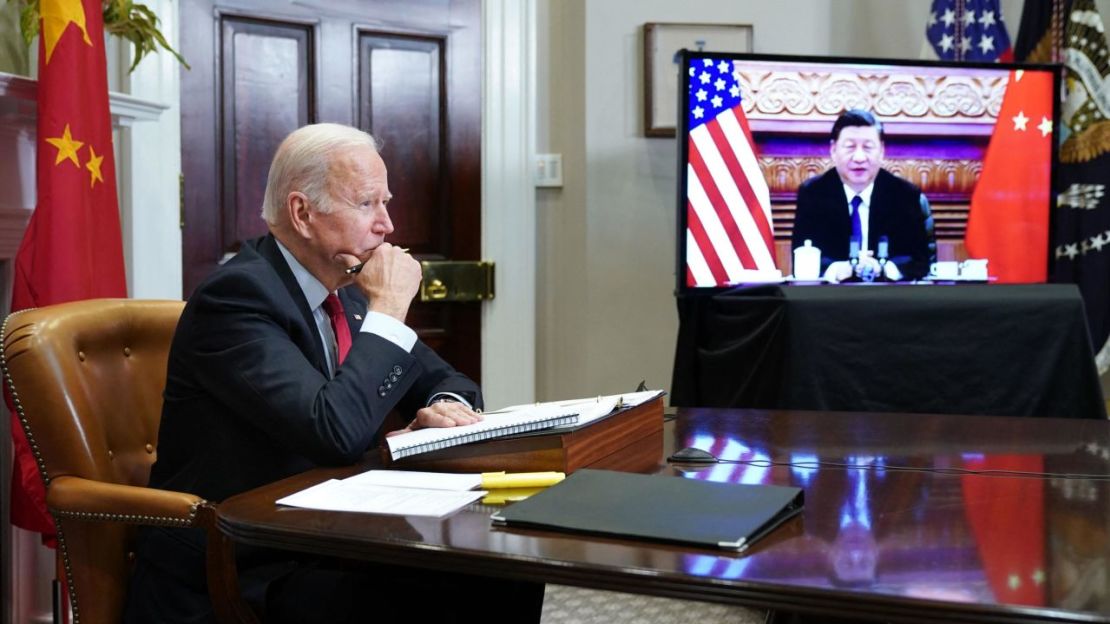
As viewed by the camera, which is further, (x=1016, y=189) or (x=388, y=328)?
(x=1016, y=189)

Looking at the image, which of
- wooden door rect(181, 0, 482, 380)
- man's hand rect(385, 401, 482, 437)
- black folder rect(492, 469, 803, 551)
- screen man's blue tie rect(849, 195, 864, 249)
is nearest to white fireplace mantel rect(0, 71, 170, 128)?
wooden door rect(181, 0, 482, 380)

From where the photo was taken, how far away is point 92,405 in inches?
70.1

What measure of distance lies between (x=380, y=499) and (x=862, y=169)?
8.87ft

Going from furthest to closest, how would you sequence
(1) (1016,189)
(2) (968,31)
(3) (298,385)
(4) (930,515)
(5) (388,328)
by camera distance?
(2) (968,31)
(1) (1016,189)
(5) (388,328)
(3) (298,385)
(4) (930,515)

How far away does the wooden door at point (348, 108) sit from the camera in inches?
140

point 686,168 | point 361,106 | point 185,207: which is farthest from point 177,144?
point 686,168

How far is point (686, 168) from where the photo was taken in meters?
3.50

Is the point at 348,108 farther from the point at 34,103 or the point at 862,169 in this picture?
the point at 862,169

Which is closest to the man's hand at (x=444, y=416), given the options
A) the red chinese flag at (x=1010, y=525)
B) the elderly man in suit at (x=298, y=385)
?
the elderly man in suit at (x=298, y=385)

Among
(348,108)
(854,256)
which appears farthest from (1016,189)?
(348,108)

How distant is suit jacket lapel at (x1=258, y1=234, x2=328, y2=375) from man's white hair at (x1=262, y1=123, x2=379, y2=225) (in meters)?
0.06

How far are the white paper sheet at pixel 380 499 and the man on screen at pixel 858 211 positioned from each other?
2.47 m

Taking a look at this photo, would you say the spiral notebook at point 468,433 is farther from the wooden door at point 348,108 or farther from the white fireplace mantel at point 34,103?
the wooden door at point 348,108

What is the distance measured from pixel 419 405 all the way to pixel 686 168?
1694 millimetres
